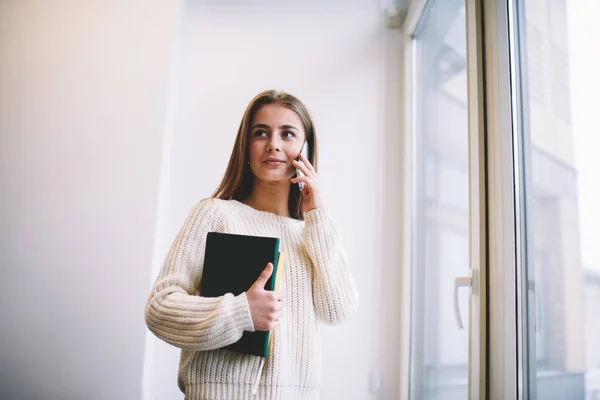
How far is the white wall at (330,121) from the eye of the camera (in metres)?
1.59

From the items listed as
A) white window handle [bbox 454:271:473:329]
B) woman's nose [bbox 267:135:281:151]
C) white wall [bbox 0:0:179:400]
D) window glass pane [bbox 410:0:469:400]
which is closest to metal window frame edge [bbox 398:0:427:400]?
window glass pane [bbox 410:0:469:400]

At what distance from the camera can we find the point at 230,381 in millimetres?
805

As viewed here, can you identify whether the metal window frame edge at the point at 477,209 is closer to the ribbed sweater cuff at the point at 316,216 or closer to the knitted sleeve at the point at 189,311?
the ribbed sweater cuff at the point at 316,216

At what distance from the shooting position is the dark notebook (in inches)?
31.6

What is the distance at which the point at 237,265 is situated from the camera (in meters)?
0.82

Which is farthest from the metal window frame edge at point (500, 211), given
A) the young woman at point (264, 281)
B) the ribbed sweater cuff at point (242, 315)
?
the ribbed sweater cuff at point (242, 315)

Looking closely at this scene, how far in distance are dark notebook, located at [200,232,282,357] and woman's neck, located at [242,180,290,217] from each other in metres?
0.24

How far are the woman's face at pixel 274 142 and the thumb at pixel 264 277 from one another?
26 cm

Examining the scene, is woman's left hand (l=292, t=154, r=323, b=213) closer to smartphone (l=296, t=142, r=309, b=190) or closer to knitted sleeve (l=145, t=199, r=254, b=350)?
smartphone (l=296, t=142, r=309, b=190)

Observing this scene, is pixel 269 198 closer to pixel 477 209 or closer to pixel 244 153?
pixel 244 153

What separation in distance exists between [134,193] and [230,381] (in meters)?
0.91

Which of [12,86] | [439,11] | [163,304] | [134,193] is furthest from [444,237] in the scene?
[12,86]

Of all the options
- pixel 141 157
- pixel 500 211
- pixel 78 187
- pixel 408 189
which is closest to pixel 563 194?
pixel 500 211

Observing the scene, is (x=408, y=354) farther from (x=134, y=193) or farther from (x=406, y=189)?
(x=134, y=193)
